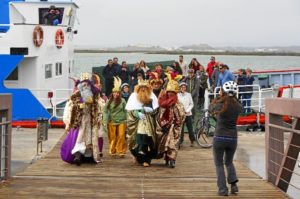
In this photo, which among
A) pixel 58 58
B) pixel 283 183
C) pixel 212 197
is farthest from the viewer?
pixel 58 58

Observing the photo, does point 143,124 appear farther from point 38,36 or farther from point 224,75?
point 38,36

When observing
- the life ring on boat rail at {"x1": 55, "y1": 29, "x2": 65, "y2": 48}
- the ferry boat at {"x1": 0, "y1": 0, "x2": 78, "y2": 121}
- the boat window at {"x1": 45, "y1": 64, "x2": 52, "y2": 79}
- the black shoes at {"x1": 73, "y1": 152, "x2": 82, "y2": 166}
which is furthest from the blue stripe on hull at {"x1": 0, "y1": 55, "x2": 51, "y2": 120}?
the black shoes at {"x1": 73, "y1": 152, "x2": 82, "y2": 166}

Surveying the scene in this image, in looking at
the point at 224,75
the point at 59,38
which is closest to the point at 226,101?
the point at 224,75

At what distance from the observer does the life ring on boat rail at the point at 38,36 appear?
20.0 metres

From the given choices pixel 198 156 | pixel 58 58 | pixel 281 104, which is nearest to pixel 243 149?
pixel 198 156

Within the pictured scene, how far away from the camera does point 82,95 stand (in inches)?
459

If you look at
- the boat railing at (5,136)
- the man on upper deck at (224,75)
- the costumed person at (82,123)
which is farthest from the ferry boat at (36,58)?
the boat railing at (5,136)

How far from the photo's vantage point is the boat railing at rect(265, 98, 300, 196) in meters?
8.37

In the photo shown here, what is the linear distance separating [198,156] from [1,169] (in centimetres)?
483

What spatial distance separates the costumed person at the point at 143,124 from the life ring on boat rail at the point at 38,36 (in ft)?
29.8

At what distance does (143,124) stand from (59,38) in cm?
1146

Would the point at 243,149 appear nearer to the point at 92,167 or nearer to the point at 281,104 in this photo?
the point at 92,167

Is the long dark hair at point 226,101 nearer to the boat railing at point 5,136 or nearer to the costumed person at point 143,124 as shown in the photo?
the costumed person at point 143,124

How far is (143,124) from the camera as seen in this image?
11492mm
